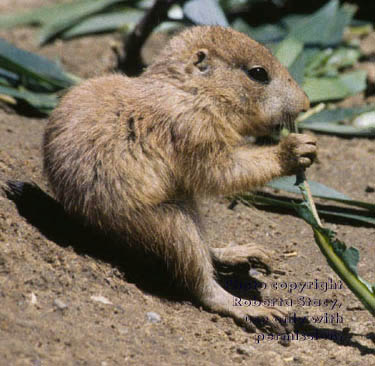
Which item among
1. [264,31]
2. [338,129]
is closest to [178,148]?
[338,129]

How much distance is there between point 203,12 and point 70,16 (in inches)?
100

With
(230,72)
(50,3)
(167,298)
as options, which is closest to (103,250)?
(167,298)

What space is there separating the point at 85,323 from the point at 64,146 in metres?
1.07

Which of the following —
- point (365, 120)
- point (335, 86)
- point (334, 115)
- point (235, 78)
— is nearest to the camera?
point (235, 78)

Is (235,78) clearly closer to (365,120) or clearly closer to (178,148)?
(178,148)

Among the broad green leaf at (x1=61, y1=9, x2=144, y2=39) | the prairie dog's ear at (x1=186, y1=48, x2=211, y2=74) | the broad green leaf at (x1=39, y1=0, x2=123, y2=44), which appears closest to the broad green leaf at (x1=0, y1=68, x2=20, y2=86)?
the broad green leaf at (x1=39, y1=0, x2=123, y2=44)

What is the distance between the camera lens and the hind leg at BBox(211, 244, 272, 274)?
4268mm

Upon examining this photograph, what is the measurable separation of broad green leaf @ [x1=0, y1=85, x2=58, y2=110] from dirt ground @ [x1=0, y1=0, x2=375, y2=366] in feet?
1.99

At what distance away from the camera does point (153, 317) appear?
11.3 ft

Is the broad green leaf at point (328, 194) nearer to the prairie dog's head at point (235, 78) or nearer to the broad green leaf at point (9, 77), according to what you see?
the prairie dog's head at point (235, 78)

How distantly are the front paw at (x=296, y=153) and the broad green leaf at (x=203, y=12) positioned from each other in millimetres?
2374

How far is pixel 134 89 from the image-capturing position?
393 centimetres

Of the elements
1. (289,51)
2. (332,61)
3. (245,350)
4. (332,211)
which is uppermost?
(289,51)

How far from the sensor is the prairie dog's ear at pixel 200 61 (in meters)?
3.95
